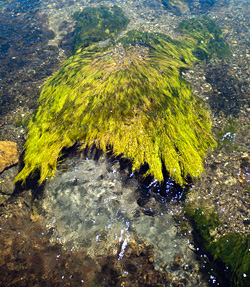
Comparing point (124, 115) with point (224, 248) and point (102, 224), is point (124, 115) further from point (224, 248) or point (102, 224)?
point (224, 248)

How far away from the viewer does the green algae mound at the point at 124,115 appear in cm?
423

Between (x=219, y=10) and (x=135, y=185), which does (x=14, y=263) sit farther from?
(x=219, y=10)

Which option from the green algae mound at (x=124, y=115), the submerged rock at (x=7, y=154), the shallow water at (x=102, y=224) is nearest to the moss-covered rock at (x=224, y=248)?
the shallow water at (x=102, y=224)

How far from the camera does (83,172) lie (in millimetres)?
4117

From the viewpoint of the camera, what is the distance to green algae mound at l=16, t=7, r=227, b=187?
Answer: 13.9 ft

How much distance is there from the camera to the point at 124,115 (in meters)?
4.73

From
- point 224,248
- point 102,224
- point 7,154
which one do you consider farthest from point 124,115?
point 224,248

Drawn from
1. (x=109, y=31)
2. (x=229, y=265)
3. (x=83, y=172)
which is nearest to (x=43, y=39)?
(x=109, y=31)

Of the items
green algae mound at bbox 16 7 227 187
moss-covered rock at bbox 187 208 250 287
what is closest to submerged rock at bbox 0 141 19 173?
green algae mound at bbox 16 7 227 187

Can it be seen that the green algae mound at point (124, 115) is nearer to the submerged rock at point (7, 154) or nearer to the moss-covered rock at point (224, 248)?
the submerged rock at point (7, 154)

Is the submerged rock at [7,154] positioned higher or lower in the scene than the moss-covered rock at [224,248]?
higher

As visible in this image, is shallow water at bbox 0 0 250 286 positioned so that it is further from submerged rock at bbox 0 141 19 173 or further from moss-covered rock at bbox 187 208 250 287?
submerged rock at bbox 0 141 19 173

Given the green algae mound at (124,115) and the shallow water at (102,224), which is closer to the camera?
the shallow water at (102,224)

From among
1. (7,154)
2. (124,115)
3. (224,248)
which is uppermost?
(124,115)
